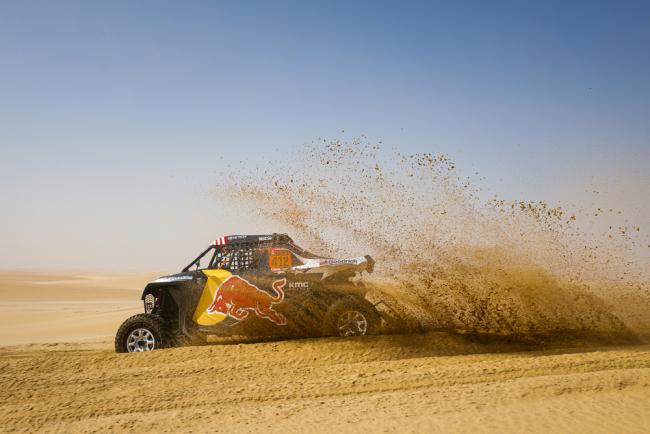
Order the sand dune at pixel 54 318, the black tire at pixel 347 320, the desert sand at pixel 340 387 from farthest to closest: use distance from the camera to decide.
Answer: the sand dune at pixel 54 318, the black tire at pixel 347 320, the desert sand at pixel 340 387

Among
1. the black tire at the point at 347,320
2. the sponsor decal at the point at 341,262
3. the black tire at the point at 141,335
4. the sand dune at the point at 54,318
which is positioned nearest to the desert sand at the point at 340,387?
the black tire at the point at 347,320

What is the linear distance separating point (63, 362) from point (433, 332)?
586 cm

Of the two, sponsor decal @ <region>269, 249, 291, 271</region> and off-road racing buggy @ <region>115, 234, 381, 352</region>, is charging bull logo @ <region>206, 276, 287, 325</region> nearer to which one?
off-road racing buggy @ <region>115, 234, 381, 352</region>

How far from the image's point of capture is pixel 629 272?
1229 centimetres

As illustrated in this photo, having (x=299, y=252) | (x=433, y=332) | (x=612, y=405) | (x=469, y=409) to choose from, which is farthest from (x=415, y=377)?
(x=299, y=252)

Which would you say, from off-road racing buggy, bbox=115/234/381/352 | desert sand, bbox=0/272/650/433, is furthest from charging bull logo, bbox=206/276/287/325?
desert sand, bbox=0/272/650/433

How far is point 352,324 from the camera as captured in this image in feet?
28.5

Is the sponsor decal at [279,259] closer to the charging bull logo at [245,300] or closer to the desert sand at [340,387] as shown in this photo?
the charging bull logo at [245,300]

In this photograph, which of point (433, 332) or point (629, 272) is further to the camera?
point (629, 272)

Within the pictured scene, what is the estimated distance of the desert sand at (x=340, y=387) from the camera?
203 inches

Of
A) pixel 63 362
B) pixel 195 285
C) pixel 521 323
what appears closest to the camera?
pixel 63 362

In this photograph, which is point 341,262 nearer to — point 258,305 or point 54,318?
point 258,305

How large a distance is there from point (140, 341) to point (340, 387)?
407cm

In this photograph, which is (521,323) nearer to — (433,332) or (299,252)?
(433,332)
